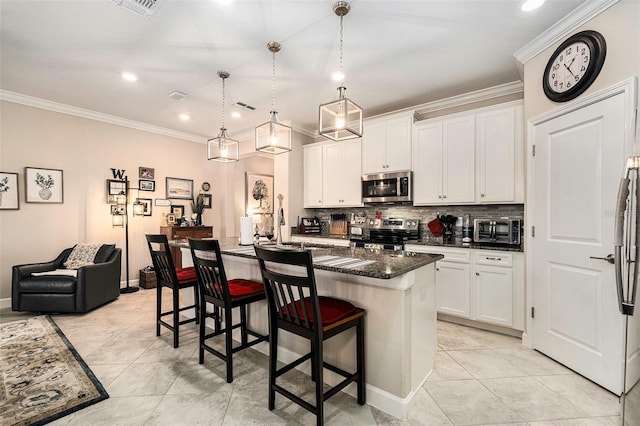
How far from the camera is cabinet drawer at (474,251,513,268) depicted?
2966mm

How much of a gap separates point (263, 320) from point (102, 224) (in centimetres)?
364

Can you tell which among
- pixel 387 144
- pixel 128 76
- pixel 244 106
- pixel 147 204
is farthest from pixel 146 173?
pixel 387 144

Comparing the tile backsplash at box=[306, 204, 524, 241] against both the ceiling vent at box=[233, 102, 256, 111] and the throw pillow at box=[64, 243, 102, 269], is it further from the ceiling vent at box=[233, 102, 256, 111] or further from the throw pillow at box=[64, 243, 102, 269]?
the throw pillow at box=[64, 243, 102, 269]

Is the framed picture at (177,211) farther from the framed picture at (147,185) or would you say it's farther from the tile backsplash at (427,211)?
the tile backsplash at (427,211)

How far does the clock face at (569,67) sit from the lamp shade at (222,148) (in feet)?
10.1

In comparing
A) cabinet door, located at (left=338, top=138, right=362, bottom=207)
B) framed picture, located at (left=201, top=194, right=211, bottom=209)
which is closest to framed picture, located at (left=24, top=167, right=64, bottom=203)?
framed picture, located at (left=201, top=194, right=211, bottom=209)

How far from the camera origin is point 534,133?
8.71ft

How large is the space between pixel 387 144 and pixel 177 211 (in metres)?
3.97

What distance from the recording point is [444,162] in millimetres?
3641

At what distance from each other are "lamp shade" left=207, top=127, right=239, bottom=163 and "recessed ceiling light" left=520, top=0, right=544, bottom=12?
282cm

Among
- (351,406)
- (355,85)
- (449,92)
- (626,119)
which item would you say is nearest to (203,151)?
(355,85)

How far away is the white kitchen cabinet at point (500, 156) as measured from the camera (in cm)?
312

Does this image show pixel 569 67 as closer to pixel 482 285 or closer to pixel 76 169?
pixel 482 285

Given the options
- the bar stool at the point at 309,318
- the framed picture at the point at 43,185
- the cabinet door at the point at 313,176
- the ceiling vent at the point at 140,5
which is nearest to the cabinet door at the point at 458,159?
the cabinet door at the point at 313,176
